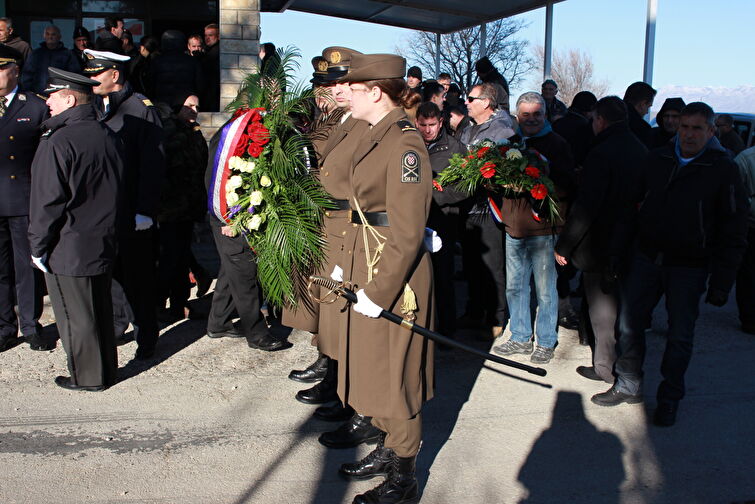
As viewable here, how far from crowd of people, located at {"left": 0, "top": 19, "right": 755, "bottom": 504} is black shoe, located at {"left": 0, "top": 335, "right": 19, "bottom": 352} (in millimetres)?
17

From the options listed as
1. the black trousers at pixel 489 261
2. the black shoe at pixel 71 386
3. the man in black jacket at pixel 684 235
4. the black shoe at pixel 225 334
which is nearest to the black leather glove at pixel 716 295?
the man in black jacket at pixel 684 235

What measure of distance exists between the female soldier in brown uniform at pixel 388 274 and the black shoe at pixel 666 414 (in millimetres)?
1815

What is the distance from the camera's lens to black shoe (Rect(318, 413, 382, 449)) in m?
4.29

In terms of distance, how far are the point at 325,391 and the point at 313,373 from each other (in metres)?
0.38

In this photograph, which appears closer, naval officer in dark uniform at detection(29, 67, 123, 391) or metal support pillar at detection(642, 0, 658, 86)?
naval officer in dark uniform at detection(29, 67, 123, 391)

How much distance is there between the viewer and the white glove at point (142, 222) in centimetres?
560

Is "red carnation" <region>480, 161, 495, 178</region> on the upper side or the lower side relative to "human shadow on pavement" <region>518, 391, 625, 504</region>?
upper

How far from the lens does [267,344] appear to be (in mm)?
5965

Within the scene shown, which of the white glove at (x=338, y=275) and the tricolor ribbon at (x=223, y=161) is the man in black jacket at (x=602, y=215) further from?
the tricolor ribbon at (x=223, y=161)

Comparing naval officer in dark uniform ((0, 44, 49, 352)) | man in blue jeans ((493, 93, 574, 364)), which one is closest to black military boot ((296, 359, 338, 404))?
man in blue jeans ((493, 93, 574, 364))

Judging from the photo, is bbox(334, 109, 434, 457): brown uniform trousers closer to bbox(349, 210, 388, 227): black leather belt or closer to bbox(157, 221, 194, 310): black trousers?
bbox(349, 210, 388, 227): black leather belt

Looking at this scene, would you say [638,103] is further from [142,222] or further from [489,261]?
[142,222]

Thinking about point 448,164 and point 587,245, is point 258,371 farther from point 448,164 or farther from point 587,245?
point 587,245

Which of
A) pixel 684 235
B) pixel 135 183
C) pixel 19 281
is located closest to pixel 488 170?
pixel 684 235
